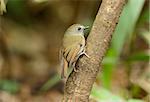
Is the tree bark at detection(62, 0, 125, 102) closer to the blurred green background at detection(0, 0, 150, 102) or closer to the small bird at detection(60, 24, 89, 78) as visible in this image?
the small bird at detection(60, 24, 89, 78)

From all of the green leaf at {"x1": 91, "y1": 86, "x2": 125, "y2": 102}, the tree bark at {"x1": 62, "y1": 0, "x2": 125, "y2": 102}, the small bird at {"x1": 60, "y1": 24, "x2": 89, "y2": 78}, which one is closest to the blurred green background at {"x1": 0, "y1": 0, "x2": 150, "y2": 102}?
the green leaf at {"x1": 91, "y1": 86, "x2": 125, "y2": 102}

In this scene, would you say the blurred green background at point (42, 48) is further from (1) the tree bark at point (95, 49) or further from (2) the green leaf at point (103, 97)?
(1) the tree bark at point (95, 49)

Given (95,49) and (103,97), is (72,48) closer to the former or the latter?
(95,49)

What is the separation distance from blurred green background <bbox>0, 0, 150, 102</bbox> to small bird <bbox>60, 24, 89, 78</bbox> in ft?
5.82

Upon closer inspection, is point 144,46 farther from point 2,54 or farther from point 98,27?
point 98,27

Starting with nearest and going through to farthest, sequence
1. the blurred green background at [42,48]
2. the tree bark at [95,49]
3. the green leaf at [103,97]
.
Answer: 1. the tree bark at [95,49]
2. the green leaf at [103,97]
3. the blurred green background at [42,48]

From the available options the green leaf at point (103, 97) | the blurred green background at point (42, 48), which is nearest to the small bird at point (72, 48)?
the green leaf at point (103, 97)

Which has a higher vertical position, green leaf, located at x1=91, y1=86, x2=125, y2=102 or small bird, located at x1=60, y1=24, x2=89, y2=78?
small bird, located at x1=60, y1=24, x2=89, y2=78

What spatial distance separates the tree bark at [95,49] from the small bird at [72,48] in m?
0.05

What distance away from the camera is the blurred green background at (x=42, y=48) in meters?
4.78

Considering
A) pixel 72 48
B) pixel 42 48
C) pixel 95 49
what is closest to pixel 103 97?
pixel 72 48

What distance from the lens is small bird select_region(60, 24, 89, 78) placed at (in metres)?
2.30

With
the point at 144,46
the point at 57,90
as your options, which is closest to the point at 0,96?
the point at 57,90

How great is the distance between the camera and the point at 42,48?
5828mm
